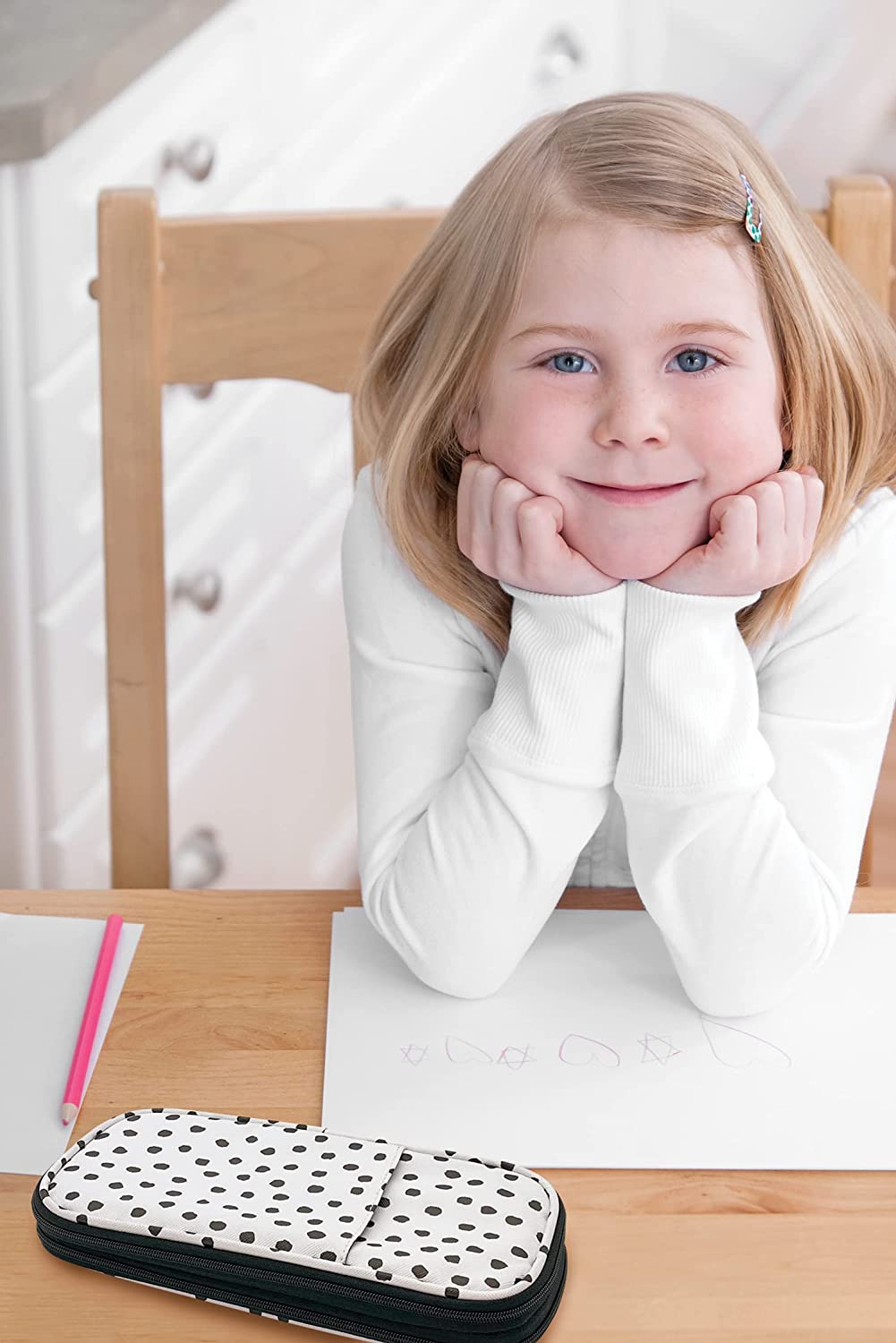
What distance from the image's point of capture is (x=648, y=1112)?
0.67 m

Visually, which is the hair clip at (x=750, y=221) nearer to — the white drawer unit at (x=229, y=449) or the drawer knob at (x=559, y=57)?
the white drawer unit at (x=229, y=449)

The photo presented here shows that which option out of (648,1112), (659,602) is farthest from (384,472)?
(648,1112)

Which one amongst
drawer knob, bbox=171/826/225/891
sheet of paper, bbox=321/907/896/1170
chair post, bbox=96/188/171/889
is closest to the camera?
sheet of paper, bbox=321/907/896/1170

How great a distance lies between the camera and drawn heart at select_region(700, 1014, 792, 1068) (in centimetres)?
71

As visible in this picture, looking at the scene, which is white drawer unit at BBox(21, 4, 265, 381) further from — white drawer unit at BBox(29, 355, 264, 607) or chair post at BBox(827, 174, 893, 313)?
chair post at BBox(827, 174, 893, 313)

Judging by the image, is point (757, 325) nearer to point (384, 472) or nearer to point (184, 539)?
point (384, 472)

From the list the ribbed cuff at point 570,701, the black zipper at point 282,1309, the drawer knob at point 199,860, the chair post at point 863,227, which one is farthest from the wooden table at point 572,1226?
the drawer knob at point 199,860

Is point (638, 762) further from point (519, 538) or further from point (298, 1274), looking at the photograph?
point (298, 1274)

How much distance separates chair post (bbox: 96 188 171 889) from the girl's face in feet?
0.99

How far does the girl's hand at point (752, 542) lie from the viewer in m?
0.79

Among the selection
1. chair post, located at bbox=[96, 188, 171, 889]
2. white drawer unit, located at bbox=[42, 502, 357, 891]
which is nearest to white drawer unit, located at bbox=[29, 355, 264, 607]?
white drawer unit, located at bbox=[42, 502, 357, 891]

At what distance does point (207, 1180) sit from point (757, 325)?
0.50 metres

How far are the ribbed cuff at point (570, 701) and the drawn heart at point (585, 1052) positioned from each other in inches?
5.7

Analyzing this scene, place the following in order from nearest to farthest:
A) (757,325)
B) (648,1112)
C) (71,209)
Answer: (648,1112) → (757,325) → (71,209)
